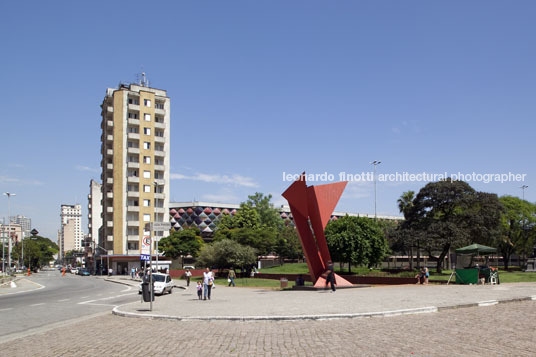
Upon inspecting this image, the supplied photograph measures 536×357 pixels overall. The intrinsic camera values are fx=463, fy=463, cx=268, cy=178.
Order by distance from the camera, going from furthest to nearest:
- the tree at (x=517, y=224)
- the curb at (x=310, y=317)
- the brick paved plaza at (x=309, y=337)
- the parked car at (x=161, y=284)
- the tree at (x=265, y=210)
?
the tree at (x=265, y=210) → the tree at (x=517, y=224) → the parked car at (x=161, y=284) → the curb at (x=310, y=317) → the brick paved plaza at (x=309, y=337)

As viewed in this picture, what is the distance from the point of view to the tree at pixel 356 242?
154 feet

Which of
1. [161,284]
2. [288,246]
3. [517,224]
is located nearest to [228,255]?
[288,246]

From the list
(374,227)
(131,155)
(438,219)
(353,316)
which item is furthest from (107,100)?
(353,316)

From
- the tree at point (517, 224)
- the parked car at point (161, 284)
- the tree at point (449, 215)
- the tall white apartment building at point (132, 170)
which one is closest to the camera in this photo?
the parked car at point (161, 284)

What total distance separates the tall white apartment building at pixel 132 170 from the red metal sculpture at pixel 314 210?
52.5 m

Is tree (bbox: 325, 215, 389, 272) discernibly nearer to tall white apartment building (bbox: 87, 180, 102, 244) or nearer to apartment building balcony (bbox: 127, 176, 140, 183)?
apartment building balcony (bbox: 127, 176, 140, 183)

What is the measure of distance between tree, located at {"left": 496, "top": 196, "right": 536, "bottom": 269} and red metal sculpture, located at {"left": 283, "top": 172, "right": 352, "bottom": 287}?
4045 cm

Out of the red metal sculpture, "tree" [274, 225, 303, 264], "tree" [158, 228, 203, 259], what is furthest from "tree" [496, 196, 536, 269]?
"tree" [158, 228, 203, 259]

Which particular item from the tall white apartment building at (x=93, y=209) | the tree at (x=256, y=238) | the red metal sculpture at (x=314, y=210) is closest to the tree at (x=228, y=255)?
the tree at (x=256, y=238)

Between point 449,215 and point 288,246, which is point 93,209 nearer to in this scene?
point 288,246

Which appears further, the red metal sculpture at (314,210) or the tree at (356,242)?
the tree at (356,242)

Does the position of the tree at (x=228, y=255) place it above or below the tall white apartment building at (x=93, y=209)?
below

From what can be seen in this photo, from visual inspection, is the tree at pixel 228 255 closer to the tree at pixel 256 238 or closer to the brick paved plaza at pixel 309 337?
the tree at pixel 256 238

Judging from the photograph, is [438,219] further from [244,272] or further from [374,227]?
[244,272]
